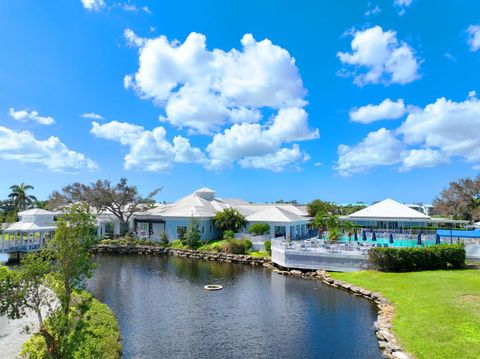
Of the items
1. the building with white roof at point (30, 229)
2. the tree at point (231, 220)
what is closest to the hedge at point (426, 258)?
the tree at point (231, 220)

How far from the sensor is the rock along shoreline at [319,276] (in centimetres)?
1430

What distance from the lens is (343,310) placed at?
19719 millimetres

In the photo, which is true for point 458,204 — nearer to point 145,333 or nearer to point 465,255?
point 465,255

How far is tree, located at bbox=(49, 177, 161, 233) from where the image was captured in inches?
2036

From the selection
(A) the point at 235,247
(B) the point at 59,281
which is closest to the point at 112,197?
(A) the point at 235,247

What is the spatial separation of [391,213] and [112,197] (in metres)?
37.5

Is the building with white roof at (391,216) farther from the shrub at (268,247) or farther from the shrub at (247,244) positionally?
the shrub at (247,244)

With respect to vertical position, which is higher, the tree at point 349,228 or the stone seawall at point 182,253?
the tree at point 349,228

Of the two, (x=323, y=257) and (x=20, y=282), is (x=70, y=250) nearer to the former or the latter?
(x=20, y=282)

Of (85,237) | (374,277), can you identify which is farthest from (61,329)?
(374,277)

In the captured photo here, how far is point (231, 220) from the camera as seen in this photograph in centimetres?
4447

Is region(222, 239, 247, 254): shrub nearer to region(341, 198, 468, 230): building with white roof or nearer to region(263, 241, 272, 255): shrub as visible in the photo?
region(263, 241, 272, 255): shrub

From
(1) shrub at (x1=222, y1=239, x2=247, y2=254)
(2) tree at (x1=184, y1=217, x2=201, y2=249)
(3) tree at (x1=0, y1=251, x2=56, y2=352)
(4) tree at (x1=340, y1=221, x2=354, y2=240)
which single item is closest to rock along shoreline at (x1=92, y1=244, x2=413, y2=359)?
(1) shrub at (x1=222, y1=239, x2=247, y2=254)

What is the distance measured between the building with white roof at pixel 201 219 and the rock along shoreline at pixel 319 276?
4276 mm
